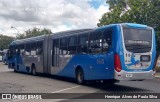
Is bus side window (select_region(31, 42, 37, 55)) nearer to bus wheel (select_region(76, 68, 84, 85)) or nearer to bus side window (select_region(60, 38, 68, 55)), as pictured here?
bus side window (select_region(60, 38, 68, 55))

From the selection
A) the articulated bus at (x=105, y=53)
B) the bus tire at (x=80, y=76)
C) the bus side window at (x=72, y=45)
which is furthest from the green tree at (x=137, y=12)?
the bus tire at (x=80, y=76)

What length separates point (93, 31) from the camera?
16.8m

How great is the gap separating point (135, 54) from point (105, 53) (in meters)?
1.40

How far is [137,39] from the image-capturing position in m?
15.2

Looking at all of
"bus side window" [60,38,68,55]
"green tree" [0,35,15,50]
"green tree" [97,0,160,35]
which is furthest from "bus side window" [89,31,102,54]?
"green tree" [0,35,15,50]

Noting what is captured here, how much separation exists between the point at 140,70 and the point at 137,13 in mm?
16790

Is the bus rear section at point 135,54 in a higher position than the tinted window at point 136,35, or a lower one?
lower

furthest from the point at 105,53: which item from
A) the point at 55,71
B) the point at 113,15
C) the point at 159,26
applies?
the point at 113,15

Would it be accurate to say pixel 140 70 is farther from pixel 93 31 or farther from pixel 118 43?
pixel 93 31

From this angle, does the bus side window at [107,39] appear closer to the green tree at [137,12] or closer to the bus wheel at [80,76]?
the bus wheel at [80,76]

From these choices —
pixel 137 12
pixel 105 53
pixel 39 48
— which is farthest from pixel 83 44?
pixel 137 12

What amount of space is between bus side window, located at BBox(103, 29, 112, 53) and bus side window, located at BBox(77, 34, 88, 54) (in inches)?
77.2

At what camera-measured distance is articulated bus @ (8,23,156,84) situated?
14695 mm

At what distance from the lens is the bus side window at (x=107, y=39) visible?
49.6 ft
